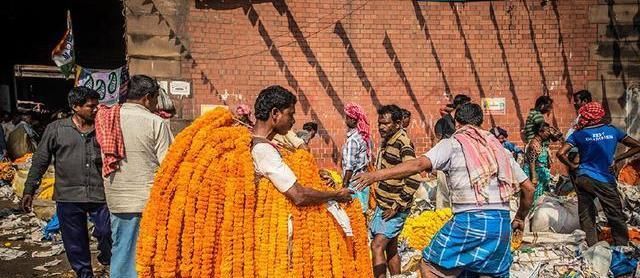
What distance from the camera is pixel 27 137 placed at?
14.5 meters

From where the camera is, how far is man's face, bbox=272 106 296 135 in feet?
10.9

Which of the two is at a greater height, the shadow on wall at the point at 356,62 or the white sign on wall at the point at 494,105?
the shadow on wall at the point at 356,62

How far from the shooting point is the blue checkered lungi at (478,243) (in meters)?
3.72

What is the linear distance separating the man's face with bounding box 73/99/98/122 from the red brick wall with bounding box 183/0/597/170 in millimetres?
4484

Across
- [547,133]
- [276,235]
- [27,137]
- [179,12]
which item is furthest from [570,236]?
[27,137]

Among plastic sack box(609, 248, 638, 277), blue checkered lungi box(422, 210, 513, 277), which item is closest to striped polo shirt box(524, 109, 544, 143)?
plastic sack box(609, 248, 638, 277)

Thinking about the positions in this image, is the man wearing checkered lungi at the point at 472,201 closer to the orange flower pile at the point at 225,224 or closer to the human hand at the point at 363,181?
the human hand at the point at 363,181

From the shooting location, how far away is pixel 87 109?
5148 millimetres

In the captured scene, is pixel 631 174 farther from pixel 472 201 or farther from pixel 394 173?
pixel 394 173

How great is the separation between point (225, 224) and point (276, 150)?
51cm

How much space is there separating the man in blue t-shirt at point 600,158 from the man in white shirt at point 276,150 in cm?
395

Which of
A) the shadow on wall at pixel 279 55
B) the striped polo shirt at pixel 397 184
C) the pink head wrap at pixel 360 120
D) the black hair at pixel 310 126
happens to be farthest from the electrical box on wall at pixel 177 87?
the striped polo shirt at pixel 397 184

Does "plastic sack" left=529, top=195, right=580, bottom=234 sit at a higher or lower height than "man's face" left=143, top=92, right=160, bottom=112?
lower

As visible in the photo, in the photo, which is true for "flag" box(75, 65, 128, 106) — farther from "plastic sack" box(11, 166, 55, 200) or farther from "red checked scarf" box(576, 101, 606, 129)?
"red checked scarf" box(576, 101, 606, 129)
